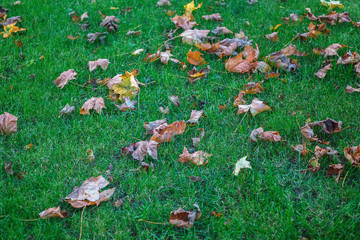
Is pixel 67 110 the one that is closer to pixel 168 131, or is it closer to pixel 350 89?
pixel 168 131

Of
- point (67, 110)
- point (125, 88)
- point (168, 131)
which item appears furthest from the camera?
point (125, 88)

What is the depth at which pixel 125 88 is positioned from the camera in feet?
8.45

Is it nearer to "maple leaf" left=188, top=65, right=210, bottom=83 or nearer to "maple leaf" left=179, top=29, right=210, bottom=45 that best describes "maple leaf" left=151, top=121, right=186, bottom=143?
"maple leaf" left=188, top=65, right=210, bottom=83

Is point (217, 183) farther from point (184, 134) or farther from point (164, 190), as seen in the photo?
point (184, 134)

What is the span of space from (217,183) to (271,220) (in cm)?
36

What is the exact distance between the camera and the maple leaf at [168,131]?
7.05ft

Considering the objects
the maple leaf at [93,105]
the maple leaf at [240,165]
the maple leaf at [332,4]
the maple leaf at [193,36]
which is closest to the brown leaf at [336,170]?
the maple leaf at [240,165]

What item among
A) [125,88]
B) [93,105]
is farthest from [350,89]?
[93,105]

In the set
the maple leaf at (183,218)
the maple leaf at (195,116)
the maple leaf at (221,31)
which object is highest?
the maple leaf at (221,31)

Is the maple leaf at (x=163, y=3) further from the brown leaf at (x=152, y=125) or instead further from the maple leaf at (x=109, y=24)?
the brown leaf at (x=152, y=125)

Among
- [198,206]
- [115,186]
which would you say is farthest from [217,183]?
[115,186]

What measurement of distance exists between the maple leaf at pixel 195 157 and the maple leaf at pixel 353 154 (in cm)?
79

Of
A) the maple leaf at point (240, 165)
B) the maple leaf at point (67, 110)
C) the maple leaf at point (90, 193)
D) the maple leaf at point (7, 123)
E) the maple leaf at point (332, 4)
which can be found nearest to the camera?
the maple leaf at point (90, 193)

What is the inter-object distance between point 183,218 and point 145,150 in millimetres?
543
